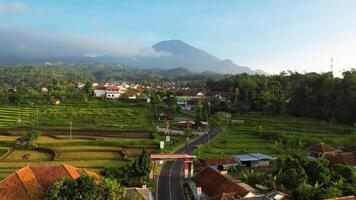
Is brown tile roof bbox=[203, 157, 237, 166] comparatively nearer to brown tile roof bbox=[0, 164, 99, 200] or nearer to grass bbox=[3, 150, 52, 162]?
brown tile roof bbox=[0, 164, 99, 200]

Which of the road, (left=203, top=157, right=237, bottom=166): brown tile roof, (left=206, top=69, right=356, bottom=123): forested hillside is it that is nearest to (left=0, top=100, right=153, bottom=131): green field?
the road

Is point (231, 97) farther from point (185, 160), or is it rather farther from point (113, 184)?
point (113, 184)

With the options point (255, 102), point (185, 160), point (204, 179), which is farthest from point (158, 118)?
point (204, 179)

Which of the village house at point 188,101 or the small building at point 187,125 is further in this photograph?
the village house at point 188,101

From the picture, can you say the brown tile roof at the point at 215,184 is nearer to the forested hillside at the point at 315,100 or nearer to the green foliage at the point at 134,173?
the green foliage at the point at 134,173

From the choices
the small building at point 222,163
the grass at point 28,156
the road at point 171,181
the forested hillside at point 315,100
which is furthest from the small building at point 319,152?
the grass at point 28,156

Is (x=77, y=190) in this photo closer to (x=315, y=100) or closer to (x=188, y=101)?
(x=315, y=100)
